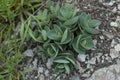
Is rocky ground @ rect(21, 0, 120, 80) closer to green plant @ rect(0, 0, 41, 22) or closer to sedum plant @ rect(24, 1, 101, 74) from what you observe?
sedum plant @ rect(24, 1, 101, 74)

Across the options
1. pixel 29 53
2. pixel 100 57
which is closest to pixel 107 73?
pixel 100 57

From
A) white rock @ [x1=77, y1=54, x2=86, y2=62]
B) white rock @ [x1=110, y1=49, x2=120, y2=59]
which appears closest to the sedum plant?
white rock @ [x1=77, y1=54, x2=86, y2=62]

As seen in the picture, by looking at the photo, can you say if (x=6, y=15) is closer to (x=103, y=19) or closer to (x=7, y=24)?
(x=7, y=24)

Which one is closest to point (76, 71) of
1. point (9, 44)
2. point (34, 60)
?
point (34, 60)

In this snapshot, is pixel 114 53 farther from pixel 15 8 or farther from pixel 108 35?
pixel 15 8

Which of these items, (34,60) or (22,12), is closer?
(34,60)

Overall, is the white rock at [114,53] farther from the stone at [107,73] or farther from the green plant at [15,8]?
the green plant at [15,8]
